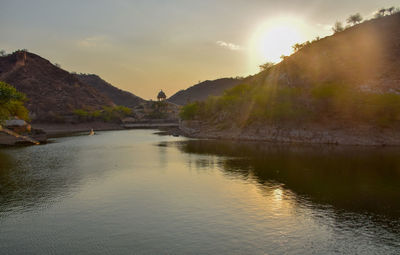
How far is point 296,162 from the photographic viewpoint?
47188mm

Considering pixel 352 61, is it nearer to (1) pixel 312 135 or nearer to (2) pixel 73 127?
(1) pixel 312 135

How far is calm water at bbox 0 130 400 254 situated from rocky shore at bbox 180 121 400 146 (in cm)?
2660

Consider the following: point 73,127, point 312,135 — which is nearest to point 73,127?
point 73,127

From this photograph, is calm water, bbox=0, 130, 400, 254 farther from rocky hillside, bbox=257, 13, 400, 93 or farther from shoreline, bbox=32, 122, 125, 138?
shoreline, bbox=32, 122, 125, 138

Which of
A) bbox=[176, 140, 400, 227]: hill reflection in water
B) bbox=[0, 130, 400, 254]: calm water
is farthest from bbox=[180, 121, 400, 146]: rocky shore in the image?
bbox=[0, 130, 400, 254]: calm water

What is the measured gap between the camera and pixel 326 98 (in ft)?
292

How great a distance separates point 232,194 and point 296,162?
21.4 metres

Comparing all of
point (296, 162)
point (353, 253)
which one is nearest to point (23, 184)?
point (353, 253)

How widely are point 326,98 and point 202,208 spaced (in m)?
75.8

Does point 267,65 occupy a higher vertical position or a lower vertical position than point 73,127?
higher

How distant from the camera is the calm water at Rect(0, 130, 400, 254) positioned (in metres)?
18.3

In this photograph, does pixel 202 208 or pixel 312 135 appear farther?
pixel 312 135

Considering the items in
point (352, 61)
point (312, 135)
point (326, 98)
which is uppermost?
point (352, 61)

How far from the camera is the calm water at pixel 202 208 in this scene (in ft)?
60.2
